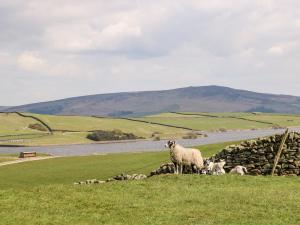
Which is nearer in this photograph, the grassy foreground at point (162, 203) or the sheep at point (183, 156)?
the grassy foreground at point (162, 203)

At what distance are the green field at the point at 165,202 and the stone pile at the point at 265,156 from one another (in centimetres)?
336

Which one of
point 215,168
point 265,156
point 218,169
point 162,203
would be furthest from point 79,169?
point 162,203

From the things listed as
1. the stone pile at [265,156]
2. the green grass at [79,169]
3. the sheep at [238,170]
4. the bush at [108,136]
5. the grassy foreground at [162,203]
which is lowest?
the bush at [108,136]

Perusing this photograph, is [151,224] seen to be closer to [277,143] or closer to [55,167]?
[277,143]

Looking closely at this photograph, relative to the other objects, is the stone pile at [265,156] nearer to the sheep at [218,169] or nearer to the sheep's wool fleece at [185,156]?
the sheep at [218,169]

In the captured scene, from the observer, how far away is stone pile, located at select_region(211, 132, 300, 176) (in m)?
33.2

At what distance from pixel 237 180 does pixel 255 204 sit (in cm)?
694

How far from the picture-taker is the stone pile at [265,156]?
33.2 m

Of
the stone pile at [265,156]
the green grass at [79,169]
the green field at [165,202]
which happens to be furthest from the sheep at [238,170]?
the green grass at [79,169]

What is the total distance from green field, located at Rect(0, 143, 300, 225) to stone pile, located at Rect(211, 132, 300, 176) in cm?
336

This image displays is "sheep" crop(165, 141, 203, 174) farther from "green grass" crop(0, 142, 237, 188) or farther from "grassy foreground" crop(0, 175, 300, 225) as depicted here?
"green grass" crop(0, 142, 237, 188)

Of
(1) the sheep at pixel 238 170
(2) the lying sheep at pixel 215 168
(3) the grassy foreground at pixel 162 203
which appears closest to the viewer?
(3) the grassy foreground at pixel 162 203

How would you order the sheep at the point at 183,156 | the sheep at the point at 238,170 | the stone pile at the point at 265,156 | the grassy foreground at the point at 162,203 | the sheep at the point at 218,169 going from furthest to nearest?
the stone pile at the point at 265,156, the sheep at the point at 238,170, the sheep at the point at 183,156, the sheep at the point at 218,169, the grassy foreground at the point at 162,203

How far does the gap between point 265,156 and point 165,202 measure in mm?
14573
